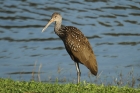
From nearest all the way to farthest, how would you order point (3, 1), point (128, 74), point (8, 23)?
1. point (128, 74)
2. point (8, 23)
3. point (3, 1)

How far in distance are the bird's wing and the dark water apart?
2239mm

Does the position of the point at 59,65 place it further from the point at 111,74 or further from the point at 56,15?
the point at 56,15

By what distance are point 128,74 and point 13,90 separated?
6.58 meters

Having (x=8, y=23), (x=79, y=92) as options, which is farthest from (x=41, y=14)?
(x=79, y=92)

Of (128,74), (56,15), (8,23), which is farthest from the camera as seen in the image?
(8,23)

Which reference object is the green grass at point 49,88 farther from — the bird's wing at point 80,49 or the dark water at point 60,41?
the dark water at point 60,41

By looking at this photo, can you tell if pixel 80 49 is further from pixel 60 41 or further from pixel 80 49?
pixel 60 41

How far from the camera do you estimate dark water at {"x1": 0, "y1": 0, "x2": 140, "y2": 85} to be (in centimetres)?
1717

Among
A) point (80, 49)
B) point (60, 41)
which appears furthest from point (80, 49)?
point (60, 41)

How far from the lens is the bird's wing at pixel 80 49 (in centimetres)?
1285

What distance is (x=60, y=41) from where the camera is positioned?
804 inches

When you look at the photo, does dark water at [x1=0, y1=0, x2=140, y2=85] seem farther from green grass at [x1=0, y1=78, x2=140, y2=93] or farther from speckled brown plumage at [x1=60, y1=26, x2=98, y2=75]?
green grass at [x1=0, y1=78, x2=140, y2=93]

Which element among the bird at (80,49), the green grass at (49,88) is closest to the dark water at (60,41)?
the bird at (80,49)

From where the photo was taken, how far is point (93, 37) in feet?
67.3
